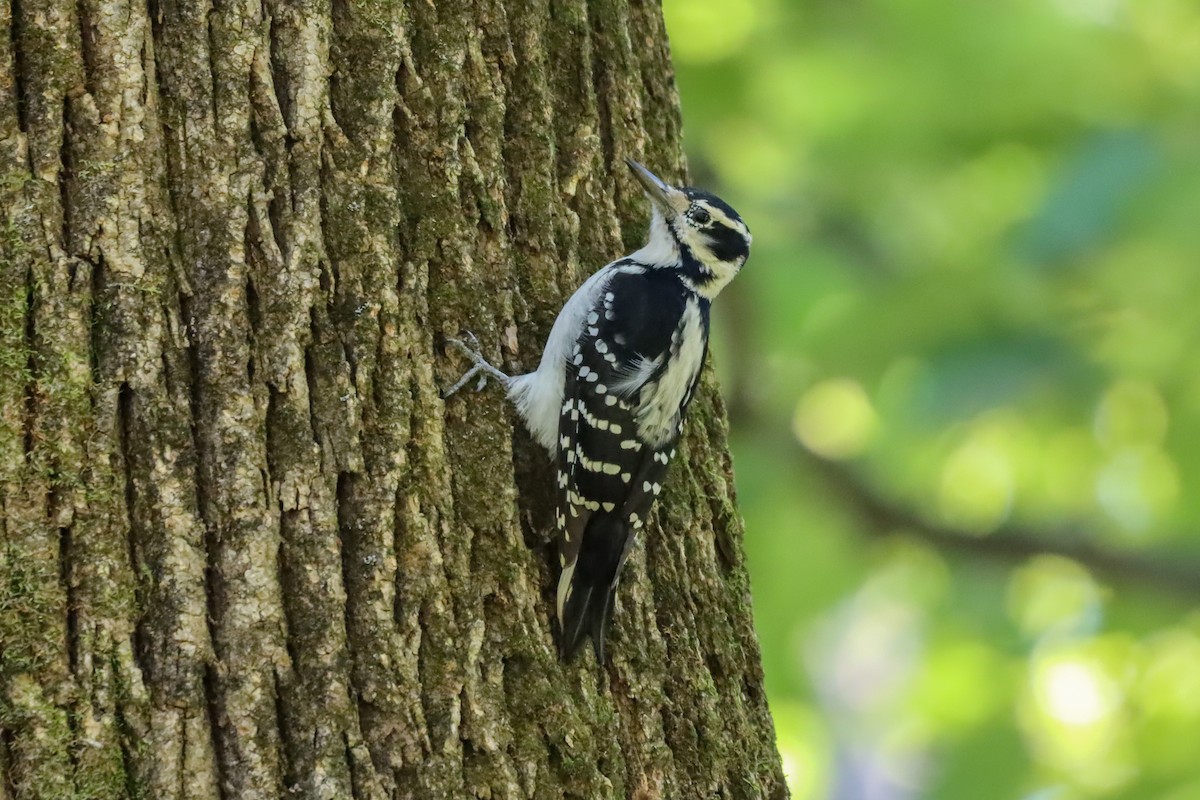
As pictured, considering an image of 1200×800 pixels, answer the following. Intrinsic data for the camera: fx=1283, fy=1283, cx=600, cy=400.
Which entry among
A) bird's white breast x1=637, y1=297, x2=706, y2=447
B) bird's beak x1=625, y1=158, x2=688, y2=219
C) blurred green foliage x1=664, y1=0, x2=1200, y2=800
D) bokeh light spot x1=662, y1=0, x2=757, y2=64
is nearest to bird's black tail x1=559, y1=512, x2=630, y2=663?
bird's white breast x1=637, y1=297, x2=706, y2=447

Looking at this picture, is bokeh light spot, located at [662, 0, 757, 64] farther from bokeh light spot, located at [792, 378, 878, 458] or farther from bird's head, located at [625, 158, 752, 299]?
bokeh light spot, located at [792, 378, 878, 458]

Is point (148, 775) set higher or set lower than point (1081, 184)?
lower

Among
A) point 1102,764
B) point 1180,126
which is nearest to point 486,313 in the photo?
point 1180,126

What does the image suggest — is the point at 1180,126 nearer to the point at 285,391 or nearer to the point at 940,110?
the point at 940,110

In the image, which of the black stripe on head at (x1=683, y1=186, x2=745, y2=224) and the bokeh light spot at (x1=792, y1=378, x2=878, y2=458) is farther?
the bokeh light spot at (x1=792, y1=378, x2=878, y2=458)

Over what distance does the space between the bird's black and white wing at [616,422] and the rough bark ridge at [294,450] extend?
0.09 m

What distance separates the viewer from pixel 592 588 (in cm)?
297

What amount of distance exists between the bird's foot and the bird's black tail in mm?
423

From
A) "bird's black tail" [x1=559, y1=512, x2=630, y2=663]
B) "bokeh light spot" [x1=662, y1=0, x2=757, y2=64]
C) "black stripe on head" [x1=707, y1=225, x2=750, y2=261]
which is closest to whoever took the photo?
"bird's black tail" [x1=559, y1=512, x2=630, y2=663]

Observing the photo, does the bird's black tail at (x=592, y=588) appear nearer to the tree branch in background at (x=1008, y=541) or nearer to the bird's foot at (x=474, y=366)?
the bird's foot at (x=474, y=366)

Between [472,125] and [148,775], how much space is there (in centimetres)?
166

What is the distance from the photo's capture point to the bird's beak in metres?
3.56

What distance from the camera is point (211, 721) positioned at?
245 centimetres

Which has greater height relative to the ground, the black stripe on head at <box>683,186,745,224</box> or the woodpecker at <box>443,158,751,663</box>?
the black stripe on head at <box>683,186,745,224</box>
